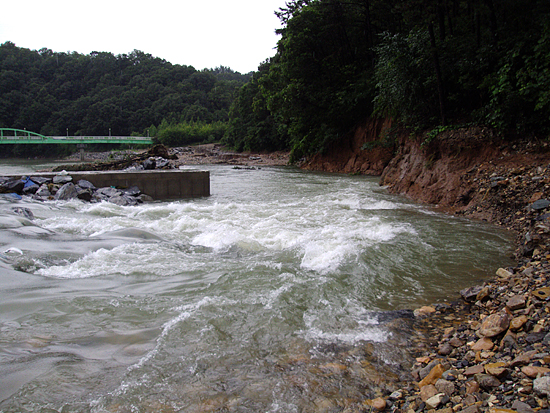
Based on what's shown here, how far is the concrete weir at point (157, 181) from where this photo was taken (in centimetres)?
1538

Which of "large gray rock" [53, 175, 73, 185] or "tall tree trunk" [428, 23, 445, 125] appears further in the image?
"large gray rock" [53, 175, 73, 185]

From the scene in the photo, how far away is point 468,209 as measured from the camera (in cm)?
1017

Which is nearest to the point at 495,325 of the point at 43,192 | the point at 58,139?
the point at 43,192

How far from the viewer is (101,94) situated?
122 m

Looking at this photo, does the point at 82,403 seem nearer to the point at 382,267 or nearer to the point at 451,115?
the point at 382,267

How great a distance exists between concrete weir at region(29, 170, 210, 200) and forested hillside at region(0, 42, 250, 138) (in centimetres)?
8373

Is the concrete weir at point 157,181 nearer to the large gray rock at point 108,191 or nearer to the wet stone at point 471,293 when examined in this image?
the large gray rock at point 108,191

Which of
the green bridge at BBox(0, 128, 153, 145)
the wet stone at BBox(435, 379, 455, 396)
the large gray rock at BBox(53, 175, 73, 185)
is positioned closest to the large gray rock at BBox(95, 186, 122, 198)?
the large gray rock at BBox(53, 175, 73, 185)

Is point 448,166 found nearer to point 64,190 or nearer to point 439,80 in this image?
point 439,80

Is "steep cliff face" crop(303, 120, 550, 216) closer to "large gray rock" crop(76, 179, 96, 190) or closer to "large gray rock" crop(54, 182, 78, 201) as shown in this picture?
"large gray rock" crop(76, 179, 96, 190)

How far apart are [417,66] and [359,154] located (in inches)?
499

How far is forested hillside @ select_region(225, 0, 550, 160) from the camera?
10422 millimetres

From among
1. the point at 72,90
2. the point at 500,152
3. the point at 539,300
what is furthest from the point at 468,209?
the point at 72,90

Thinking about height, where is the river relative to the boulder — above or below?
below
